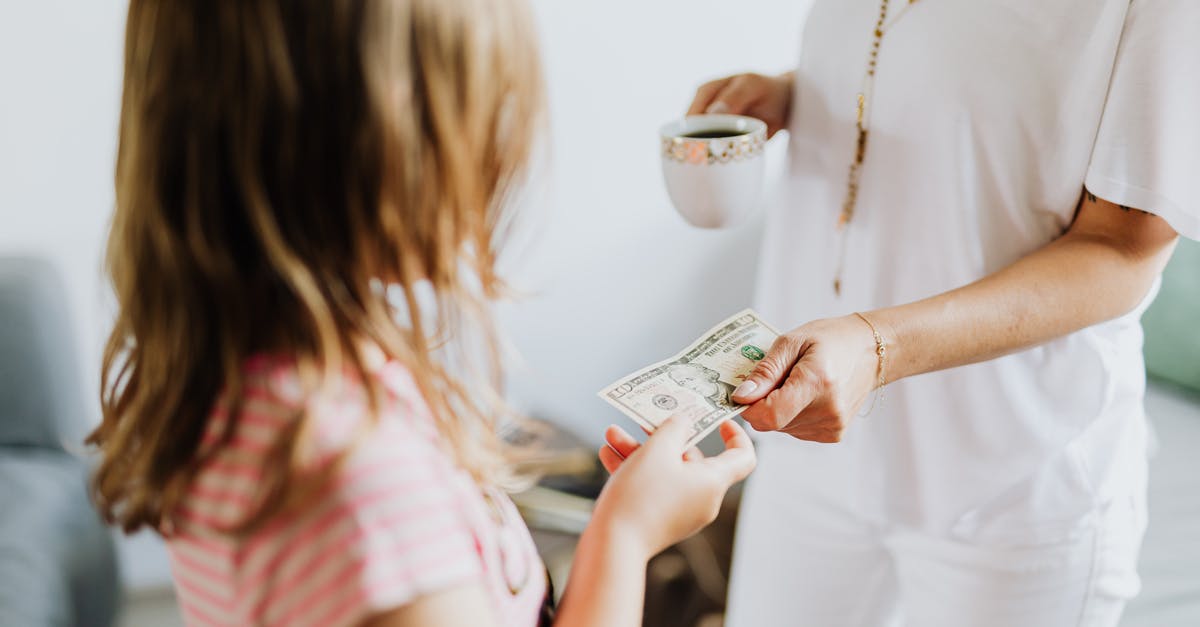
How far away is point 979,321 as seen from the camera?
79 cm

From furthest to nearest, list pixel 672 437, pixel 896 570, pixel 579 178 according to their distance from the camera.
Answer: pixel 579 178
pixel 896 570
pixel 672 437

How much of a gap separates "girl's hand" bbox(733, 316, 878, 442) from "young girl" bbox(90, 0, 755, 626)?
0.25 meters

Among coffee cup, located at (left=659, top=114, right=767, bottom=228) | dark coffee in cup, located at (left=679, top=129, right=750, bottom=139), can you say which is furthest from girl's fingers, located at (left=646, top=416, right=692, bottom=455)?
dark coffee in cup, located at (left=679, top=129, right=750, bottom=139)

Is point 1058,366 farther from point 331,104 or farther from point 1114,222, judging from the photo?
point 331,104

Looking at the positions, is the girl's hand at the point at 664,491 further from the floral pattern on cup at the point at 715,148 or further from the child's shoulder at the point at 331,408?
the floral pattern on cup at the point at 715,148

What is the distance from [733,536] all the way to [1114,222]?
1.09m

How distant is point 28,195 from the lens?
4.98 feet

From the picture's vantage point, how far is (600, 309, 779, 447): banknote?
0.81 metres

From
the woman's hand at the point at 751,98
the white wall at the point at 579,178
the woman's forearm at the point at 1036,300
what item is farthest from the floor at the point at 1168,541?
A: the woman's hand at the point at 751,98

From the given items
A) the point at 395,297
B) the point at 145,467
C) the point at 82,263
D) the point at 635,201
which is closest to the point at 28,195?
the point at 82,263

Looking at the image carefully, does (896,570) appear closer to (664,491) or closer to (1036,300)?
(1036,300)

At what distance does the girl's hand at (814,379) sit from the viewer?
751mm

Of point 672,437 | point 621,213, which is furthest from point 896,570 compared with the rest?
point 621,213

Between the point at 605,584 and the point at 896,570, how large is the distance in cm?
56
